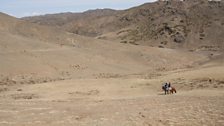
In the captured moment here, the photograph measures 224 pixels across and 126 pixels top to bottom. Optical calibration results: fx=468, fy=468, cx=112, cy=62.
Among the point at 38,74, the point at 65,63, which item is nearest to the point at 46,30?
the point at 65,63

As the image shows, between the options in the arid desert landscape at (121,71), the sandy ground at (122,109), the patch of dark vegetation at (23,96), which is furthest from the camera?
the patch of dark vegetation at (23,96)

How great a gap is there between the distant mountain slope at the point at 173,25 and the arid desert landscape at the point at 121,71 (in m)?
0.16

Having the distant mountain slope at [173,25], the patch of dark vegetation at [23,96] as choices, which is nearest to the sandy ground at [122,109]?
the patch of dark vegetation at [23,96]

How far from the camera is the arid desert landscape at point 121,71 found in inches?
667

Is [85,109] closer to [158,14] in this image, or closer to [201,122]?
[201,122]

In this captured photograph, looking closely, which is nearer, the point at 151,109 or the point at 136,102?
the point at 151,109

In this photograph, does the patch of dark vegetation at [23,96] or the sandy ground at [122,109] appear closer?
the sandy ground at [122,109]

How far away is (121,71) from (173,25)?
38740mm

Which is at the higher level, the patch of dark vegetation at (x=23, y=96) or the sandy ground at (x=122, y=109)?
the sandy ground at (x=122, y=109)

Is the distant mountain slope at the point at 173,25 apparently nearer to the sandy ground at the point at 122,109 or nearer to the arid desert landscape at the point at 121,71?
the arid desert landscape at the point at 121,71

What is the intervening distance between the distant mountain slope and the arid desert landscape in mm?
158

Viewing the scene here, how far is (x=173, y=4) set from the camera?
89.8m

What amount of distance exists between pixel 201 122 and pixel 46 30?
130ft

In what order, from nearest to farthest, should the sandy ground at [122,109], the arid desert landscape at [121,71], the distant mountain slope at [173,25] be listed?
the sandy ground at [122,109], the arid desert landscape at [121,71], the distant mountain slope at [173,25]
